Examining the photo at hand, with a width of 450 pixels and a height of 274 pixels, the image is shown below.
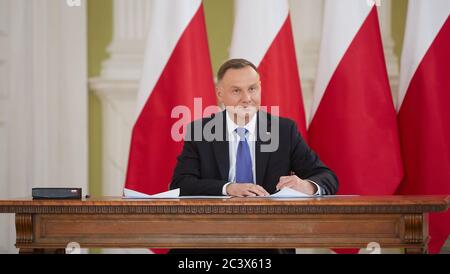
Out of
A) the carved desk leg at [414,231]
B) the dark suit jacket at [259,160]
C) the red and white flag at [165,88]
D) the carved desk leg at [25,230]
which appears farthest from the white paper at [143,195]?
the red and white flag at [165,88]

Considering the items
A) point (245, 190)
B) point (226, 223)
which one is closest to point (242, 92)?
point (245, 190)

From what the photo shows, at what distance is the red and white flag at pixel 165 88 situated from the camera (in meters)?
4.13

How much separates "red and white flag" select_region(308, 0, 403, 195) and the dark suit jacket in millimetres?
738

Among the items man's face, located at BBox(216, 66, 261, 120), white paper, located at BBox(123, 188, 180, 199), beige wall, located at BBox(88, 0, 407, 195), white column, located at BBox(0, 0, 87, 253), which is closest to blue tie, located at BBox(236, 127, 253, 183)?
man's face, located at BBox(216, 66, 261, 120)

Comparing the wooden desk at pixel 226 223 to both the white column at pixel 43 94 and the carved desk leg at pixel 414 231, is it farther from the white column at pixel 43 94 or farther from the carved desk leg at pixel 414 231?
the white column at pixel 43 94

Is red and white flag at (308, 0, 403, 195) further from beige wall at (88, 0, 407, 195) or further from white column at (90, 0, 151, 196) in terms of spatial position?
white column at (90, 0, 151, 196)

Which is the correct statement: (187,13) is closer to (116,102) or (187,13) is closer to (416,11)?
(116,102)

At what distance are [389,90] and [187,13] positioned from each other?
3.94 ft

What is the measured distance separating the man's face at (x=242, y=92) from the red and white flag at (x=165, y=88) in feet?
2.64

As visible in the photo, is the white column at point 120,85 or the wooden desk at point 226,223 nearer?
the wooden desk at point 226,223

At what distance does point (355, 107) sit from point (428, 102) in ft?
1.27

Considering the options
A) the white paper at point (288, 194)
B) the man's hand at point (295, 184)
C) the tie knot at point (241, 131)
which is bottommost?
the white paper at point (288, 194)

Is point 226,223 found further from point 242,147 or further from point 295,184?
point 242,147
